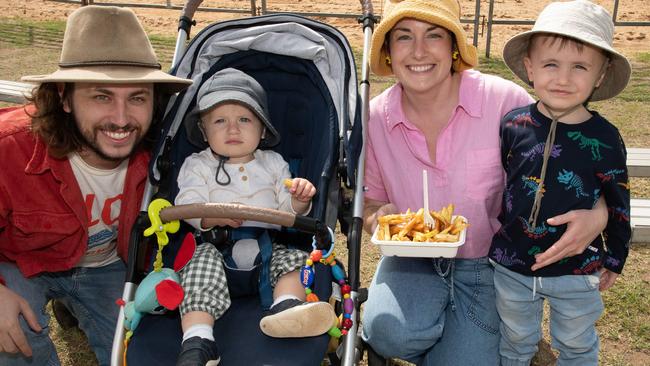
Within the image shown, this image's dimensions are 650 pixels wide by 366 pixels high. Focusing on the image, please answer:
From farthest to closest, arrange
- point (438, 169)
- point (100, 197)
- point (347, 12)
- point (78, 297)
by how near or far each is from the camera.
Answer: point (347, 12) → point (78, 297) → point (100, 197) → point (438, 169)

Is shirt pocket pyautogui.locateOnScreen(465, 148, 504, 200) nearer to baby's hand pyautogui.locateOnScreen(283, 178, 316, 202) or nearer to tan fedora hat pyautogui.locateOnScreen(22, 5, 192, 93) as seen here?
baby's hand pyautogui.locateOnScreen(283, 178, 316, 202)

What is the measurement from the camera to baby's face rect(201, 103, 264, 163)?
2.97 metres

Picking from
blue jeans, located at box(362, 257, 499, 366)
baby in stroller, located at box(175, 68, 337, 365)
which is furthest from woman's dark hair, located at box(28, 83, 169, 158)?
blue jeans, located at box(362, 257, 499, 366)

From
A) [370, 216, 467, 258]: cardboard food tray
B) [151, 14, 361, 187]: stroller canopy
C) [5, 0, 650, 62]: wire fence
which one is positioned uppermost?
[151, 14, 361, 187]: stroller canopy

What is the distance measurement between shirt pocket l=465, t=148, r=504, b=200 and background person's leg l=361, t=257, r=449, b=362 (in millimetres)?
452

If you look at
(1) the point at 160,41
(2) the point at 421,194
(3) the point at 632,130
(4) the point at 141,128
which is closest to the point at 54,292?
(4) the point at 141,128

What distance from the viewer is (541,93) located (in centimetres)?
260

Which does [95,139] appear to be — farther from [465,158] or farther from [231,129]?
[465,158]

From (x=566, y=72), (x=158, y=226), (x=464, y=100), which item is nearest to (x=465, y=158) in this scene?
(x=464, y=100)

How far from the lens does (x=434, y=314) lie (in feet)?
9.63

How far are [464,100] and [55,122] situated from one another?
1871 mm

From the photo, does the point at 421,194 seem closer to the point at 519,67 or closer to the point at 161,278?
the point at 519,67

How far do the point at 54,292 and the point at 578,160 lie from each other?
8.62 feet

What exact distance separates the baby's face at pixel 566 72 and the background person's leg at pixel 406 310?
3.28 ft
